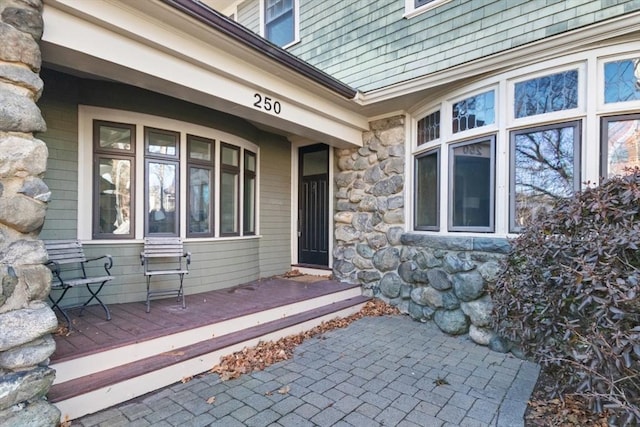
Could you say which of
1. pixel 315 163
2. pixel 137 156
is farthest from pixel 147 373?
pixel 315 163

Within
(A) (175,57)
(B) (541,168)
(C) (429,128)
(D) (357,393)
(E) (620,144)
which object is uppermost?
(A) (175,57)

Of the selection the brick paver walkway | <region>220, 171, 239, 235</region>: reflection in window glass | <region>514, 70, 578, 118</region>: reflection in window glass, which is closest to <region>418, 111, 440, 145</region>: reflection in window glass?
<region>514, 70, 578, 118</region>: reflection in window glass

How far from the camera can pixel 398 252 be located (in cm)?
518

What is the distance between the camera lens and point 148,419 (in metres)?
2.40

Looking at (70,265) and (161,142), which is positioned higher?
(161,142)

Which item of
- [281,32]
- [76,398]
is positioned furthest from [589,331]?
[281,32]

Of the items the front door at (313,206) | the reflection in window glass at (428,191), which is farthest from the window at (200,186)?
the reflection in window glass at (428,191)

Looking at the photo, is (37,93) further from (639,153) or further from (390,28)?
(639,153)

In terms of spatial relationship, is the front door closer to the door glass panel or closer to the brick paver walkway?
the door glass panel

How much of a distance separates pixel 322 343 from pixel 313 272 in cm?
255

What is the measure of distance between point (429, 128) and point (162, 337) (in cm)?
419

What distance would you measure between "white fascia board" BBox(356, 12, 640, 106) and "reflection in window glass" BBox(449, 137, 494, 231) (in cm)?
83

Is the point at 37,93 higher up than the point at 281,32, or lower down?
lower down

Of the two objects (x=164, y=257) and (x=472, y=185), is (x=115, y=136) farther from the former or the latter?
(x=472, y=185)
